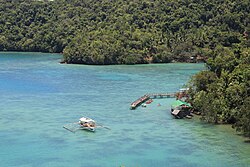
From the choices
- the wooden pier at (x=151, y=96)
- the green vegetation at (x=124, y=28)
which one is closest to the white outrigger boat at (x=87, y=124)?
the wooden pier at (x=151, y=96)

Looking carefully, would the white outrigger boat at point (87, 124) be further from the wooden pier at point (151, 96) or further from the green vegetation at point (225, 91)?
the wooden pier at point (151, 96)

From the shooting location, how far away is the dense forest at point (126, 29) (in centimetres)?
8794

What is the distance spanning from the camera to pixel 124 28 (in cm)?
9994

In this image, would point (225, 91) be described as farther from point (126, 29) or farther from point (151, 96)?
point (126, 29)

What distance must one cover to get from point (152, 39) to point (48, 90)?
138 ft

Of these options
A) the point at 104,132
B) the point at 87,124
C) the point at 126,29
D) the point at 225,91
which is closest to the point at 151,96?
the point at 225,91

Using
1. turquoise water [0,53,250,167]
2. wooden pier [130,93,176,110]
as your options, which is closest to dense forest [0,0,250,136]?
wooden pier [130,93,176,110]

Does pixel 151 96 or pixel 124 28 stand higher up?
pixel 124 28

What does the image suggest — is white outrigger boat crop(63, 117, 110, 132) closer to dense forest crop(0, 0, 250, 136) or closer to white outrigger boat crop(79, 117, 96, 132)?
white outrigger boat crop(79, 117, 96, 132)

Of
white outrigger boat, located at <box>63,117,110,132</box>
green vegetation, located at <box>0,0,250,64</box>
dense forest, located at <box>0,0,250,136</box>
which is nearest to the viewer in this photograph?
white outrigger boat, located at <box>63,117,110,132</box>

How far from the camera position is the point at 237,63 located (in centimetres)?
4256

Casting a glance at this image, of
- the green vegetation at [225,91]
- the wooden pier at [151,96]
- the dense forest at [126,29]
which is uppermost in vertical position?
the dense forest at [126,29]

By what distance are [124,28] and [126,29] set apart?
0.48 m

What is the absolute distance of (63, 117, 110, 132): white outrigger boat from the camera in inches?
1438
